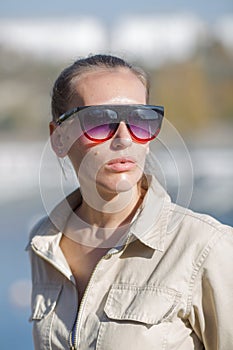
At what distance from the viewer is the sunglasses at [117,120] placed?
1470mm

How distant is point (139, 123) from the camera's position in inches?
58.1

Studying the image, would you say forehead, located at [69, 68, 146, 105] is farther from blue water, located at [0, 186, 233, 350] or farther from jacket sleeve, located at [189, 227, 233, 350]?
blue water, located at [0, 186, 233, 350]

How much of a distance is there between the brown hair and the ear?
4 cm

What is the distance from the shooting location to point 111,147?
1.47 metres

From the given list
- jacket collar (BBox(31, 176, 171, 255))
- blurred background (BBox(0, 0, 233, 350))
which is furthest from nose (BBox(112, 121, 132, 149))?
blurred background (BBox(0, 0, 233, 350))

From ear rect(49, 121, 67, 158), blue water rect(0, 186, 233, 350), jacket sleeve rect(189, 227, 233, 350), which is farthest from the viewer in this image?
blue water rect(0, 186, 233, 350)

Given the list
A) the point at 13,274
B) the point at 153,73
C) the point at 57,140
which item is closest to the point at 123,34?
the point at 153,73

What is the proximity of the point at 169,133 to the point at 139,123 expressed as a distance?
204mm

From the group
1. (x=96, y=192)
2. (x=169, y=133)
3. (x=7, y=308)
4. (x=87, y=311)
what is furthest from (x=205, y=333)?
(x=7, y=308)

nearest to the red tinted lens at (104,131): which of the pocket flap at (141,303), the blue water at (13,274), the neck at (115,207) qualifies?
the neck at (115,207)

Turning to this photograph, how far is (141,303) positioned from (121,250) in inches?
4.5

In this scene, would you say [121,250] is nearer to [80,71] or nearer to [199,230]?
[199,230]

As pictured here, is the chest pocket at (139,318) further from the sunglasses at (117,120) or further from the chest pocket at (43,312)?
the sunglasses at (117,120)

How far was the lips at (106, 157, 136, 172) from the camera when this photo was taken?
57.1 inches
